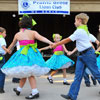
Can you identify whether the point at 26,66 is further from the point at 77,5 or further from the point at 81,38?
the point at 77,5

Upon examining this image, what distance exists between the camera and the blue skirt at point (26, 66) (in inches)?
185

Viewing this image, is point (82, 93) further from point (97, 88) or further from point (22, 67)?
point (22, 67)

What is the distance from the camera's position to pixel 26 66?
4.68 m

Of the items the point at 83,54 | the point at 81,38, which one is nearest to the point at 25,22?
the point at 81,38

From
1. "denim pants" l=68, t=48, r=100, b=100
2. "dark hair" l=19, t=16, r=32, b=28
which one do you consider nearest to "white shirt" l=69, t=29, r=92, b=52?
"denim pants" l=68, t=48, r=100, b=100

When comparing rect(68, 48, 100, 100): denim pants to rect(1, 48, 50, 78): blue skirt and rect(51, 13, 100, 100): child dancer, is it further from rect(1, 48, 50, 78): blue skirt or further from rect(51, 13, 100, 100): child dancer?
rect(1, 48, 50, 78): blue skirt

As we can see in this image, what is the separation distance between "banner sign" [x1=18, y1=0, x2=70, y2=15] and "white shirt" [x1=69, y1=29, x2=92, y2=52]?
16.4ft

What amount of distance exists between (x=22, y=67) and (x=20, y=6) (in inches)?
202

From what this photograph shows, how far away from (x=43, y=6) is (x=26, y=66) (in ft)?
17.0

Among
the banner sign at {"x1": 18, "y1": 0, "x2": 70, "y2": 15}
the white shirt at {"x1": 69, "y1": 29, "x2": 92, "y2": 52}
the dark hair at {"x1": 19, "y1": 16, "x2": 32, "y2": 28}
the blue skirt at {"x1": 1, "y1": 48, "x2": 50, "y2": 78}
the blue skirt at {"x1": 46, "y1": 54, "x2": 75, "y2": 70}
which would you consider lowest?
the blue skirt at {"x1": 46, "y1": 54, "x2": 75, "y2": 70}

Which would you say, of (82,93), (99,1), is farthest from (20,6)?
(82,93)

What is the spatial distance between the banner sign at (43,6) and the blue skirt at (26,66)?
4.67 metres

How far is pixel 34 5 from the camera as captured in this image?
932cm

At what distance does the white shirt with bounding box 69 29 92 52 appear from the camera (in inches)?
177
